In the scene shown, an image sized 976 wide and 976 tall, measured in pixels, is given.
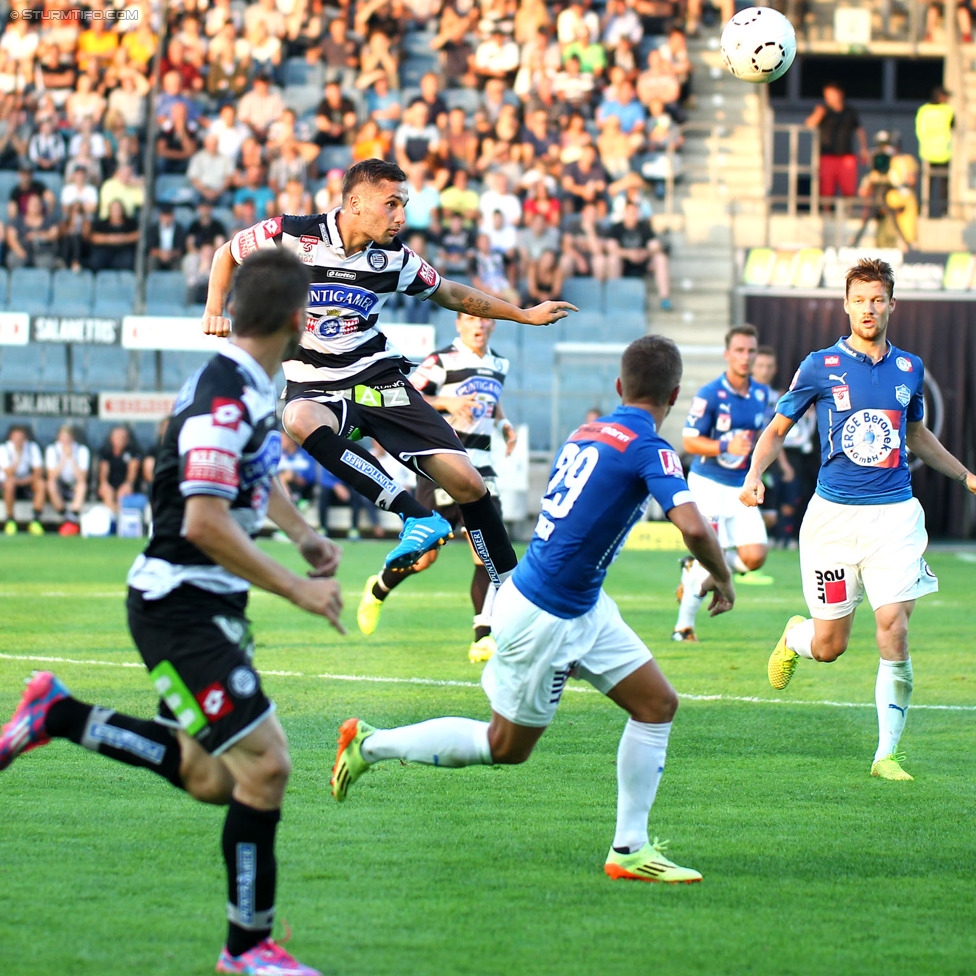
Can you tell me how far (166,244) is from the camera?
23062mm

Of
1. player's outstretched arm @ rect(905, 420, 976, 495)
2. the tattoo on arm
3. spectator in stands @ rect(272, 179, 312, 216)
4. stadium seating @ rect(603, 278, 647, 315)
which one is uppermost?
spectator in stands @ rect(272, 179, 312, 216)

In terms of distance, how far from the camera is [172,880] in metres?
4.98

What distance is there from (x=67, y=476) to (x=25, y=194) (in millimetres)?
4968

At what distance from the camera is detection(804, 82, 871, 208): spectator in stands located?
2505 centimetres

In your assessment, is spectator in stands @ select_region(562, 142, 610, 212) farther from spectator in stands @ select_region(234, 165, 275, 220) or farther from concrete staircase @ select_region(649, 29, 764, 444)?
spectator in stands @ select_region(234, 165, 275, 220)

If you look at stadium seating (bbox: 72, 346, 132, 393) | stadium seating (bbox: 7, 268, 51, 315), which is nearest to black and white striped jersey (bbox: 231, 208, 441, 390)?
stadium seating (bbox: 72, 346, 132, 393)

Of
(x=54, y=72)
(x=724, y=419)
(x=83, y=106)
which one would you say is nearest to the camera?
(x=724, y=419)

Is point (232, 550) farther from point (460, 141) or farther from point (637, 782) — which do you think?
point (460, 141)

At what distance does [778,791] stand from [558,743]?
134 centimetres

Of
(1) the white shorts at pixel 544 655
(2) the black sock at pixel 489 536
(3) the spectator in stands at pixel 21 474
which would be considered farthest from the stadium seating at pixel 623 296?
(1) the white shorts at pixel 544 655

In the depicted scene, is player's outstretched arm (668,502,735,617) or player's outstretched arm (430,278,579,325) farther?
player's outstretched arm (430,278,579,325)

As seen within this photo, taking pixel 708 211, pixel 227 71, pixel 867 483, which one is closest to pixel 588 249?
pixel 708 211

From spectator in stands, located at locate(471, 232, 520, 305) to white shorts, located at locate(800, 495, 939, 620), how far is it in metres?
15.0

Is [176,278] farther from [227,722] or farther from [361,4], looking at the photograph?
[227,722]
